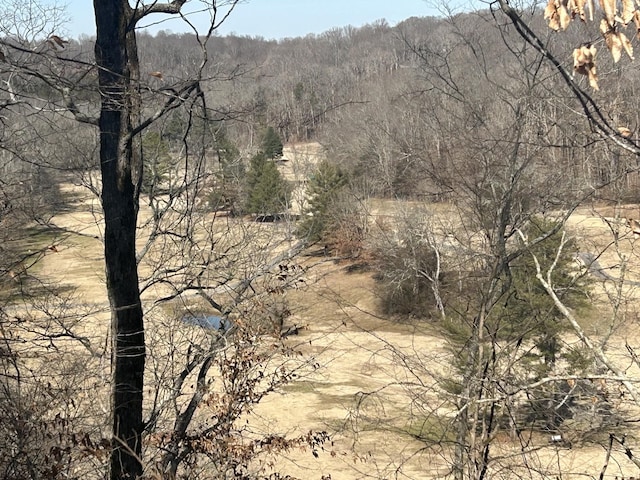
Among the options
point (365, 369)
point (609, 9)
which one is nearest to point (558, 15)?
point (609, 9)

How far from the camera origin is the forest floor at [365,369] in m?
8.41

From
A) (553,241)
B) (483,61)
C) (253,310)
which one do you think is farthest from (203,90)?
(553,241)

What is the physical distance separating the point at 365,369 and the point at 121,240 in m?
18.6

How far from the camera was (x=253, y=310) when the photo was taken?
23.5 feet

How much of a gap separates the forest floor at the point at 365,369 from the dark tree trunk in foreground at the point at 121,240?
2.82 feet

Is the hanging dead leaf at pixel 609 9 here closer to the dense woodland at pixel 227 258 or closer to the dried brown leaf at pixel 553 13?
the dried brown leaf at pixel 553 13

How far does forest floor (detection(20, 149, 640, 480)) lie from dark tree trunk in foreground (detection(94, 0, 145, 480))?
33.8 inches

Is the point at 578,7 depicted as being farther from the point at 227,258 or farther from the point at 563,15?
the point at 227,258

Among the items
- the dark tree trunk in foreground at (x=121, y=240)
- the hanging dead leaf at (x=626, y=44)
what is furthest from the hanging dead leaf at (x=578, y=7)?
the dark tree trunk in foreground at (x=121, y=240)

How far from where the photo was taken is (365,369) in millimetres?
23469

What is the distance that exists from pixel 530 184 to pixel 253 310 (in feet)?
12.9

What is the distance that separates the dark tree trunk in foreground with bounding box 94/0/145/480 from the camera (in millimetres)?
5406

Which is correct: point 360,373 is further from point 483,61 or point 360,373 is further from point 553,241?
point 483,61

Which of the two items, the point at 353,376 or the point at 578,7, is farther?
the point at 353,376
